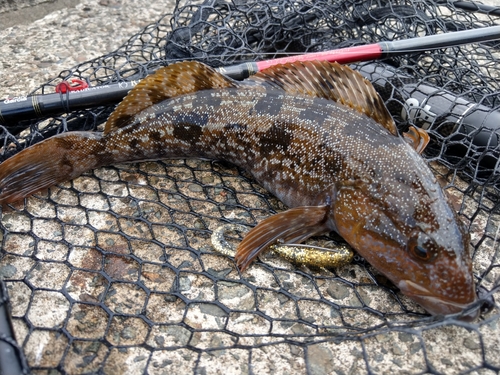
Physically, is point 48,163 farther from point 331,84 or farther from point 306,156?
point 331,84

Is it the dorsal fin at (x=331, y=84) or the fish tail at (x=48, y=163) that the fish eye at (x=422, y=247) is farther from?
the fish tail at (x=48, y=163)

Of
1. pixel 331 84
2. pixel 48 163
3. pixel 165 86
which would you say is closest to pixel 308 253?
pixel 331 84

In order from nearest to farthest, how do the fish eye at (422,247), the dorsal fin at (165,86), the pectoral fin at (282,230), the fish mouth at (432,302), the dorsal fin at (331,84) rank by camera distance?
the fish mouth at (432,302)
the fish eye at (422,247)
the pectoral fin at (282,230)
the dorsal fin at (331,84)
the dorsal fin at (165,86)

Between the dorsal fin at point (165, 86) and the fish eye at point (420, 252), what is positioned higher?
the dorsal fin at point (165, 86)

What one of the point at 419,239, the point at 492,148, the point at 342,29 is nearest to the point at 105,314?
the point at 419,239

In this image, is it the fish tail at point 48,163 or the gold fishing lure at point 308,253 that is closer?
the gold fishing lure at point 308,253

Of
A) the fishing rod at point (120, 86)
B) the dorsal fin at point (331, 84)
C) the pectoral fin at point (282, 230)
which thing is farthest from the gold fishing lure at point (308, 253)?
the fishing rod at point (120, 86)

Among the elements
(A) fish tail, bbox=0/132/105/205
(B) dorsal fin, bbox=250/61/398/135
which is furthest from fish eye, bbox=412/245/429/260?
(A) fish tail, bbox=0/132/105/205

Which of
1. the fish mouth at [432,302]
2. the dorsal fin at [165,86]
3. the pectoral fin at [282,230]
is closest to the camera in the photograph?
the fish mouth at [432,302]
